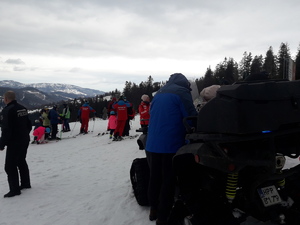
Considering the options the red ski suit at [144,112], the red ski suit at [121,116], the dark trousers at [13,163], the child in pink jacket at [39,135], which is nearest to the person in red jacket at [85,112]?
the child in pink jacket at [39,135]

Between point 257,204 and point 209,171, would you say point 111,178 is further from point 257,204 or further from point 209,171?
point 257,204

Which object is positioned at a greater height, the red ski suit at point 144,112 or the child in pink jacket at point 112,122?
the red ski suit at point 144,112

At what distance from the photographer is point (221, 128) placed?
2488 mm

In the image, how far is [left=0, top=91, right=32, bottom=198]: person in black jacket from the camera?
5555mm

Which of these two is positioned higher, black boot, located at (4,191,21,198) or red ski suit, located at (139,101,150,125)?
red ski suit, located at (139,101,150,125)

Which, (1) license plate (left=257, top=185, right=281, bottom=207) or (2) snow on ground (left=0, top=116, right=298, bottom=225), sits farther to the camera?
(2) snow on ground (left=0, top=116, right=298, bottom=225)

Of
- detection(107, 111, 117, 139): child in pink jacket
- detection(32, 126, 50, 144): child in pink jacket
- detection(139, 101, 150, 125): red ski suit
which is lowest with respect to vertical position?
detection(32, 126, 50, 144): child in pink jacket

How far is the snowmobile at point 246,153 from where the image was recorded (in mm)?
2416

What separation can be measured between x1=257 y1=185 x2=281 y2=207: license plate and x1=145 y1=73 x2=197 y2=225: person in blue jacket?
1.19 meters

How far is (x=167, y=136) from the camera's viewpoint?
141 inches

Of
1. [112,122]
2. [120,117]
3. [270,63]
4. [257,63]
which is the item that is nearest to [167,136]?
[120,117]

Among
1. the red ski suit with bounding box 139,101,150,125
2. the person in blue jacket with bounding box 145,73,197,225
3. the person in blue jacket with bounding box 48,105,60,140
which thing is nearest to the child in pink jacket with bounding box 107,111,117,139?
the red ski suit with bounding box 139,101,150,125

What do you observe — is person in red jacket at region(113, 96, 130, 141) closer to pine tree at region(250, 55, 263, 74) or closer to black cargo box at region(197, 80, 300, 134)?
black cargo box at region(197, 80, 300, 134)

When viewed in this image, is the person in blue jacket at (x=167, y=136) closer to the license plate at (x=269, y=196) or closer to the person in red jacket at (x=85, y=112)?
the license plate at (x=269, y=196)
